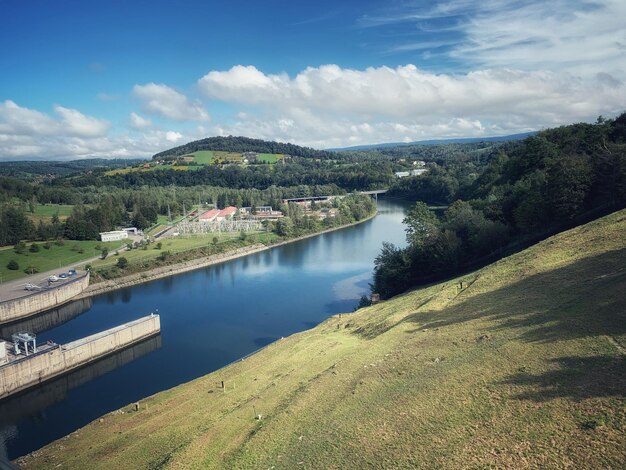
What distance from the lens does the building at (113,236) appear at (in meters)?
71.2

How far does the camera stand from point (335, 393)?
14.7 m

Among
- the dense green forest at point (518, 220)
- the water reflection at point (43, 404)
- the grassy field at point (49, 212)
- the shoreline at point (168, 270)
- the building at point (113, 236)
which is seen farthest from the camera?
the grassy field at point (49, 212)

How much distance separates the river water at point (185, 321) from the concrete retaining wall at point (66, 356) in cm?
71

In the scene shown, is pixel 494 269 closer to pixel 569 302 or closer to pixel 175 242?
pixel 569 302

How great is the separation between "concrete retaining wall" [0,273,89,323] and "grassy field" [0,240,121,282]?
23.8 feet

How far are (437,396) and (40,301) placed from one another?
44886 millimetres

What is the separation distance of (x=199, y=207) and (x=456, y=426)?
333ft

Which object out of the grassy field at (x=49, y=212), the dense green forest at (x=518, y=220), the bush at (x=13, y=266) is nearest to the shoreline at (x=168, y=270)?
the bush at (x=13, y=266)

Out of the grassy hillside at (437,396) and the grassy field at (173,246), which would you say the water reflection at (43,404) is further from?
the grassy field at (173,246)

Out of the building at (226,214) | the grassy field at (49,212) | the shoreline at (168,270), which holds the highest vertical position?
the grassy field at (49,212)

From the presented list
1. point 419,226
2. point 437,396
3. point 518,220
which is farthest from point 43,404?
point 518,220

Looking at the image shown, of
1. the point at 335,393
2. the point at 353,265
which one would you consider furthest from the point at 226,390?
the point at 353,265

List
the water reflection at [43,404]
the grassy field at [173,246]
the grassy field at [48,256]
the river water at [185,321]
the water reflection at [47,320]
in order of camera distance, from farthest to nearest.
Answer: the grassy field at [173,246]
the grassy field at [48,256]
the water reflection at [47,320]
the river water at [185,321]
the water reflection at [43,404]

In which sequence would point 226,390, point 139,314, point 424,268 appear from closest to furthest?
point 226,390 → point 424,268 → point 139,314
